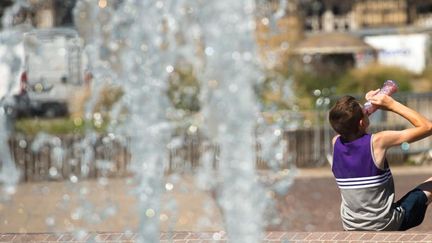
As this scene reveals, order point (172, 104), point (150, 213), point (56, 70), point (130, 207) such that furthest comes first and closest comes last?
point (56, 70) → point (172, 104) → point (130, 207) → point (150, 213)

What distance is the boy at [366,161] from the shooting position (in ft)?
22.2

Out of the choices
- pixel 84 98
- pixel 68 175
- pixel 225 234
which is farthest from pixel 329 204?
pixel 84 98

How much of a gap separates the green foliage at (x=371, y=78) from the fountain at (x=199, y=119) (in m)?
7.93

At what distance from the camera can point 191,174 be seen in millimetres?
16281

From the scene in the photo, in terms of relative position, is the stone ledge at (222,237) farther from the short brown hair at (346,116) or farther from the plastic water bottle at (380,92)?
the plastic water bottle at (380,92)

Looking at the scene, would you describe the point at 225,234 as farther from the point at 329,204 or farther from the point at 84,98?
the point at 84,98

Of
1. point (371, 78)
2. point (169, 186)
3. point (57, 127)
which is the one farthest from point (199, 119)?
point (371, 78)

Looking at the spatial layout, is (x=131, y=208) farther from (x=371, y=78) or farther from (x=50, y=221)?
(x=371, y=78)

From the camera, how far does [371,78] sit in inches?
990

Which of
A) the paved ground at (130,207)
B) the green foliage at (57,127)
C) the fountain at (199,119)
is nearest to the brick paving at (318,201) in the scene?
the paved ground at (130,207)

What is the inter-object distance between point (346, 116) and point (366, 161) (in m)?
0.27

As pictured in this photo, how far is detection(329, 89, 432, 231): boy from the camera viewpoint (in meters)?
6.76

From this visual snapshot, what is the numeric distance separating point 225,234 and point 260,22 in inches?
678

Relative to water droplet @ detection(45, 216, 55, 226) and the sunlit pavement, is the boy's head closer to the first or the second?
the sunlit pavement
